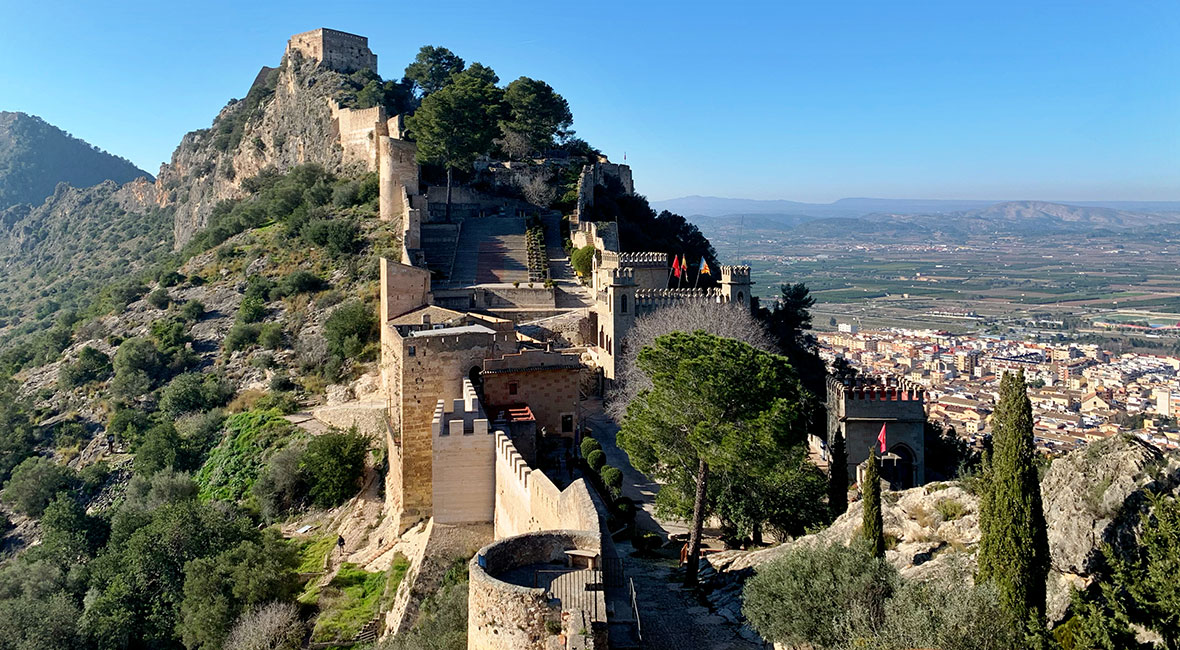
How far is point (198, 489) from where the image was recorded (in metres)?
24.3

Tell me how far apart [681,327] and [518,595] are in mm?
17144

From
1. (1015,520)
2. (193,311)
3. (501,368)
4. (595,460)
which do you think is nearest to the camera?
(1015,520)

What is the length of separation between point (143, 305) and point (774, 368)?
105 feet

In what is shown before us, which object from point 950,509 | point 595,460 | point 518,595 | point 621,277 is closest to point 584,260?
point 621,277

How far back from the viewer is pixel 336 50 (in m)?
51.6

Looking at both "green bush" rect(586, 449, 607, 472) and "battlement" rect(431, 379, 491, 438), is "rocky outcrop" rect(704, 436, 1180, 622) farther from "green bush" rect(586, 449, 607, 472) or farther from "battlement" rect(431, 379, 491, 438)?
"green bush" rect(586, 449, 607, 472)

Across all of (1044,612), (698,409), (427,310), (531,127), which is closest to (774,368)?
(698,409)

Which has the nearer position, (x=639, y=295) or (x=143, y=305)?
(x=639, y=295)

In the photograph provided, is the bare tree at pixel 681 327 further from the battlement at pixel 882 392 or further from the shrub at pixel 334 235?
the shrub at pixel 334 235

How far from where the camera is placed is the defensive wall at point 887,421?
19.7 meters

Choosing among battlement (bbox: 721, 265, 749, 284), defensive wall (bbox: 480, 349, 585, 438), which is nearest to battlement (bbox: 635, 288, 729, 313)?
battlement (bbox: 721, 265, 749, 284)

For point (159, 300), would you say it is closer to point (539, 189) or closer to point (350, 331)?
point (350, 331)

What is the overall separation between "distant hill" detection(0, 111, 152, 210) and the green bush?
118 metres

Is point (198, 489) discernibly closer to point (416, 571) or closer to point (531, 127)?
point (416, 571)
